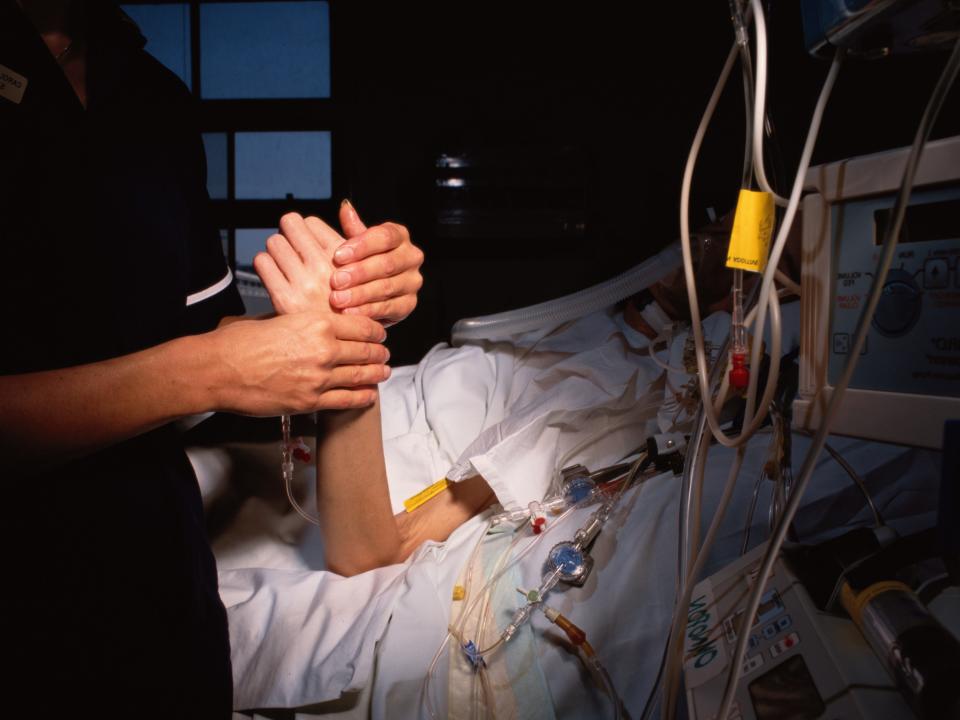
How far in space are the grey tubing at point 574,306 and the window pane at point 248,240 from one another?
3.46 feet

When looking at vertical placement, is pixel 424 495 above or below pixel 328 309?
below

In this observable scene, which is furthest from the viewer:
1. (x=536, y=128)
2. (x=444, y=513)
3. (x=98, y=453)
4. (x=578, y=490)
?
(x=536, y=128)

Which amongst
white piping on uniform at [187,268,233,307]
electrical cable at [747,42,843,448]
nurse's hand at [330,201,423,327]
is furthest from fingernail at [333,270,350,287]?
electrical cable at [747,42,843,448]

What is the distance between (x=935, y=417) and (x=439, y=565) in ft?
2.60

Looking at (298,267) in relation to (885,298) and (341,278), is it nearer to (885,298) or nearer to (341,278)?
(341,278)

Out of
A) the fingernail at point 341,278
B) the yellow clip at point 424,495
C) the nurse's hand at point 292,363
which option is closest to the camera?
the nurse's hand at point 292,363

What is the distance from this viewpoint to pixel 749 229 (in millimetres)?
581

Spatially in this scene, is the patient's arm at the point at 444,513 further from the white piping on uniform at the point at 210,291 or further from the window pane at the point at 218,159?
the window pane at the point at 218,159

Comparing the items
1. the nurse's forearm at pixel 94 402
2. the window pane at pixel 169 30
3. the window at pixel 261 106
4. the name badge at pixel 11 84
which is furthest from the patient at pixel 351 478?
the window pane at pixel 169 30

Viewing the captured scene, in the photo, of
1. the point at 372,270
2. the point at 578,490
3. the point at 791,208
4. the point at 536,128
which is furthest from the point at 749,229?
the point at 536,128

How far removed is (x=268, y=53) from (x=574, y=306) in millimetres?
1683

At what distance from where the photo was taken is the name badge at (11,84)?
2.56 feet

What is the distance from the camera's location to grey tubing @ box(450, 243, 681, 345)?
174 cm

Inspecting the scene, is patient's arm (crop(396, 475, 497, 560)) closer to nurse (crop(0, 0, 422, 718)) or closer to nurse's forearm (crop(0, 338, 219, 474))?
nurse (crop(0, 0, 422, 718))
